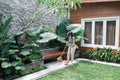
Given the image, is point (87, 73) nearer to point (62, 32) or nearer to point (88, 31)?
point (62, 32)

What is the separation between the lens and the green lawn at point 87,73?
19.4ft

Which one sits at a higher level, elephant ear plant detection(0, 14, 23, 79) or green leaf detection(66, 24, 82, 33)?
green leaf detection(66, 24, 82, 33)

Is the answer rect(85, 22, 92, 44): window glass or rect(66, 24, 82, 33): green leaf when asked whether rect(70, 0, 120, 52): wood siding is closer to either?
rect(85, 22, 92, 44): window glass

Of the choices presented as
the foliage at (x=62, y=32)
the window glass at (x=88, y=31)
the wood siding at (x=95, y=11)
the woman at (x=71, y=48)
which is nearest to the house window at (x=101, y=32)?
the window glass at (x=88, y=31)

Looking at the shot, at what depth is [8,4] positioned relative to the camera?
23.2 feet

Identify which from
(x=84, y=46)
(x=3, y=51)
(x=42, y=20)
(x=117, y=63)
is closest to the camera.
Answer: (x=3, y=51)

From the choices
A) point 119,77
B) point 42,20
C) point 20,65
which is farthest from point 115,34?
point 20,65

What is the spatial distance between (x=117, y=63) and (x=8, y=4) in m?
5.46

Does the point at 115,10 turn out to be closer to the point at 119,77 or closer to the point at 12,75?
the point at 119,77

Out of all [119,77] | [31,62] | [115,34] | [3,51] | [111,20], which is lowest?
[119,77]

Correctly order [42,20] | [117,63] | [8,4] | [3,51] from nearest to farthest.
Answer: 1. [3,51]
2. [8,4]
3. [117,63]
4. [42,20]

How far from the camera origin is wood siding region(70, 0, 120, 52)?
26.9 ft

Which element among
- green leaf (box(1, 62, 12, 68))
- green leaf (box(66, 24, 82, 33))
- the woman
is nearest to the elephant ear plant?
green leaf (box(1, 62, 12, 68))

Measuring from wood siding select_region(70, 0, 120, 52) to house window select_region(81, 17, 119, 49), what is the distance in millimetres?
216
